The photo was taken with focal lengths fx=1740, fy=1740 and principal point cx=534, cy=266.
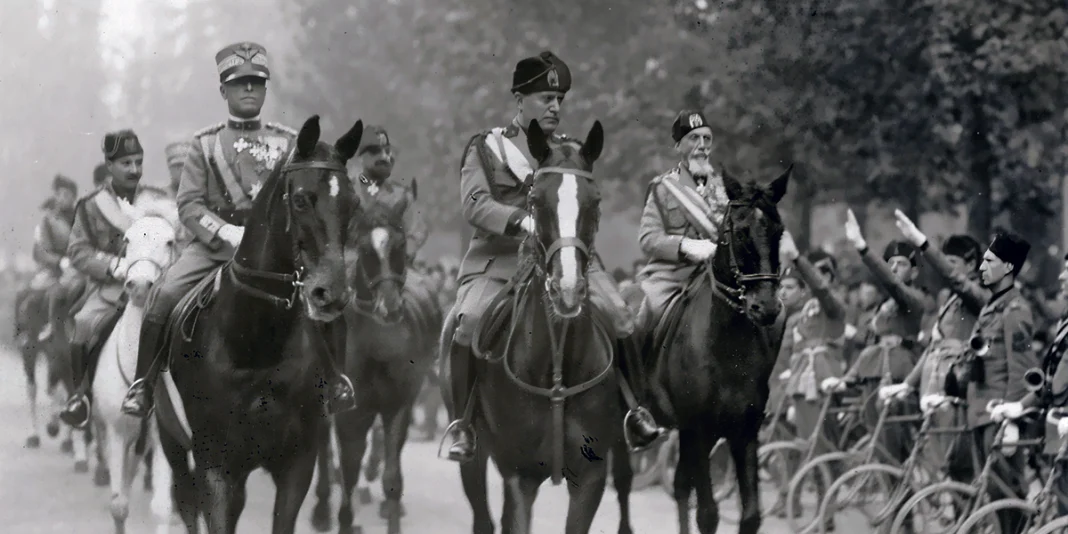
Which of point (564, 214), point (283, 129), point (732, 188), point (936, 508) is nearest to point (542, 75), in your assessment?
point (732, 188)

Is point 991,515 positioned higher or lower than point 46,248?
lower

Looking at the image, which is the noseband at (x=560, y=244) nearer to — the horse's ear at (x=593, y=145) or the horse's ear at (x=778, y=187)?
the horse's ear at (x=593, y=145)

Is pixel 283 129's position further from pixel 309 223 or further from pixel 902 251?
pixel 902 251

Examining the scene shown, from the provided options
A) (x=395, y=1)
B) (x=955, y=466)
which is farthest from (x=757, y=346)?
(x=395, y=1)

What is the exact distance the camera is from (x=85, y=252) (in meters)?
14.3

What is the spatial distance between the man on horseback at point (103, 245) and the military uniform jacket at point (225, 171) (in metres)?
2.51

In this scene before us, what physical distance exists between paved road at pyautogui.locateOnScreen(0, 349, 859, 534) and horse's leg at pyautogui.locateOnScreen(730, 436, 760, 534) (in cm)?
267

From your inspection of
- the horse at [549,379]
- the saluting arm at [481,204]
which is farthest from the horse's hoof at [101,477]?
the horse at [549,379]

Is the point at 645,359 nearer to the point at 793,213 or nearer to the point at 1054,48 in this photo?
the point at 1054,48

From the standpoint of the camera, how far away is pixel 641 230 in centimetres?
1234

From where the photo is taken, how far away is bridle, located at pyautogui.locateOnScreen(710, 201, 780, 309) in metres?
10.6

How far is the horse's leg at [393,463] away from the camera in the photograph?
13.7 m

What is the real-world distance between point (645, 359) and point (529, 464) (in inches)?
98.5

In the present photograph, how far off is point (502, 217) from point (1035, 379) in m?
3.48
